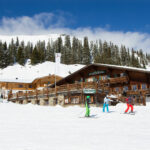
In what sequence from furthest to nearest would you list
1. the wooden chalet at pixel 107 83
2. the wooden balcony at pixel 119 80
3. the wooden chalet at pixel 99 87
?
the wooden balcony at pixel 119 80, the wooden chalet at pixel 99 87, the wooden chalet at pixel 107 83

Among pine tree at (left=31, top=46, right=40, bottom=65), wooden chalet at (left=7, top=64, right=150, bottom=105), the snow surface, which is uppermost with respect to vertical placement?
pine tree at (left=31, top=46, right=40, bottom=65)

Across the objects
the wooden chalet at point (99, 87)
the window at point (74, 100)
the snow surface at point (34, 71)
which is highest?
the snow surface at point (34, 71)

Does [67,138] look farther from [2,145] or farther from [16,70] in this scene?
[16,70]

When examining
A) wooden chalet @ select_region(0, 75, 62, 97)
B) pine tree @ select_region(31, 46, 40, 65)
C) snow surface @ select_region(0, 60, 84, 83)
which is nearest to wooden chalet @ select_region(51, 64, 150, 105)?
wooden chalet @ select_region(0, 75, 62, 97)

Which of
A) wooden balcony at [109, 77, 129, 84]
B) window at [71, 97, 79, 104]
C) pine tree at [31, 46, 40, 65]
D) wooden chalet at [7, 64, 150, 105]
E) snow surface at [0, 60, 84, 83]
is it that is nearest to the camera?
wooden chalet at [7, 64, 150, 105]

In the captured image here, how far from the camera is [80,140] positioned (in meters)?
6.50

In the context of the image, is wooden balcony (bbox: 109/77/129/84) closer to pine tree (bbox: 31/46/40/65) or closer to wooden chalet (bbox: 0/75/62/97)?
wooden chalet (bbox: 0/75/62/97)

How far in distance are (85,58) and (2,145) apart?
97.0 m

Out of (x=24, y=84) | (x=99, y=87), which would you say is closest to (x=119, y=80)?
(x=99, y=87)

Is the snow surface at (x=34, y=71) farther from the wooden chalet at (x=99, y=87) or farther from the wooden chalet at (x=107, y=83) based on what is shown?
the wooden chalet at (x=99, y=87)

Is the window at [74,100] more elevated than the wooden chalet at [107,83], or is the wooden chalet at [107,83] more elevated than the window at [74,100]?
the wooden chalet at [107,83]

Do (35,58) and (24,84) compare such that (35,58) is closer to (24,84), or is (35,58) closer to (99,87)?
(24,84)

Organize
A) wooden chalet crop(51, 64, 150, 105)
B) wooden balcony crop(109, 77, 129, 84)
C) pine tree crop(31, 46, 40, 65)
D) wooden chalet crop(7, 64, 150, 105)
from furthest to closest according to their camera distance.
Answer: pine tree crop(31, 46, 40, 65) < wooden balcony crop(109, 77, 129, 84) < wooden chalet crop(7, 64, 150, 105) < wooden chalet crop(51, 64, 150, 105)

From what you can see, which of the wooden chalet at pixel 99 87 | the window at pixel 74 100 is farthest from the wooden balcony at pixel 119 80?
the window at pixel 74 100
